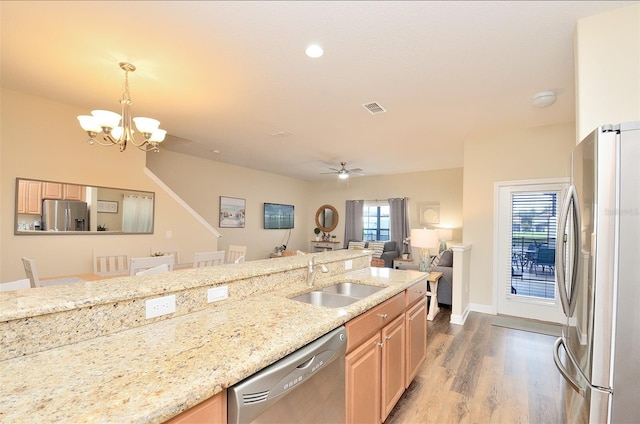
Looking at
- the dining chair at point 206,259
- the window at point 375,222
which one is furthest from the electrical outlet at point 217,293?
the window at point 375,222

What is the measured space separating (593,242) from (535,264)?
3353mm

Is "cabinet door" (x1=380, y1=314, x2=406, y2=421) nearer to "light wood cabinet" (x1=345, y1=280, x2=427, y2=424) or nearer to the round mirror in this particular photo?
"light wood cabinet" (x1=345, y1=280, x2=427, y2=424)

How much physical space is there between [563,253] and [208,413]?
1.86m

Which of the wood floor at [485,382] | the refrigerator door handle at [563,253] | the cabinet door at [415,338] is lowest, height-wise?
the wood floor at [485,382]

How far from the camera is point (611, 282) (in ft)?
3.87

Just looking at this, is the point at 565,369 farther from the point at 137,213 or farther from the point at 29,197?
the point at 29,197

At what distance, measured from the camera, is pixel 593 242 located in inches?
48.7

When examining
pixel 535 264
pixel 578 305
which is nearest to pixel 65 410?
pixel 578 305

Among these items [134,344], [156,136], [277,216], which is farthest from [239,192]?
[134,344]

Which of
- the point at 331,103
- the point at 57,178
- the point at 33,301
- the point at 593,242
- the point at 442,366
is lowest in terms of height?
the point at 442,366

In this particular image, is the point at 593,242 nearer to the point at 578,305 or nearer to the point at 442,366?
Result: the point at 578,305

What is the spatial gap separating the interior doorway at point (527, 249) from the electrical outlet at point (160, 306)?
4.30 m

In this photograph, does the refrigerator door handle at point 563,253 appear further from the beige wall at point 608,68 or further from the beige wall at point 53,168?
the beige wall at point 53,168

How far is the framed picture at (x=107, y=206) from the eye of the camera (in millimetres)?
3717
